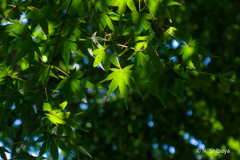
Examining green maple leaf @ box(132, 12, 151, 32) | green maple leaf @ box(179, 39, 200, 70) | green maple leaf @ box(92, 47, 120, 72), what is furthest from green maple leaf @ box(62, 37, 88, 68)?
green maple leaf @ box(179, 39, 200, 70)

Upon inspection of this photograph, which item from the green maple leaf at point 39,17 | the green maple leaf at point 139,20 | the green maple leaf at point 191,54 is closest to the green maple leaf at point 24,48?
the green maple leaf at point 39,17

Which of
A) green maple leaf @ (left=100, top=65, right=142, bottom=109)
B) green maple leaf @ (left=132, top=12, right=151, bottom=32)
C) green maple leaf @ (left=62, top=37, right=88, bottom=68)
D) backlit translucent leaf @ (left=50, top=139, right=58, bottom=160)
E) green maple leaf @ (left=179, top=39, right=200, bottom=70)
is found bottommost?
backlit translucent leaf @ (left=50, top=139, right=58, bottom=160)

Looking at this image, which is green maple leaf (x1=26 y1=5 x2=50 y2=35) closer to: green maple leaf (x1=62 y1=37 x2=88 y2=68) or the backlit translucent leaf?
green maple leaf (x1=62 y1=37 x2=88 y2=68)

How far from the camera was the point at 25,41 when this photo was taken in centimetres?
88

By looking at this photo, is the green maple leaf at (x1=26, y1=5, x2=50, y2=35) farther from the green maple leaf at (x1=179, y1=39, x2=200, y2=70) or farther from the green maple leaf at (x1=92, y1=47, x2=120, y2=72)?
the green maple leaf at (x1=179, y1=39, x2=200, y2=70)

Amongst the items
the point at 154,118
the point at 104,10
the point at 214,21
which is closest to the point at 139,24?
the point at 104,10

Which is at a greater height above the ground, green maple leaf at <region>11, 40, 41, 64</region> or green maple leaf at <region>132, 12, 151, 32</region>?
green maple leaf at <region>132, 12, 151, 32</region>

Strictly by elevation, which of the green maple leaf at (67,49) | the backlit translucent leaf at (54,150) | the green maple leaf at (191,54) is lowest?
the backlit translucent leaf at (54,150)

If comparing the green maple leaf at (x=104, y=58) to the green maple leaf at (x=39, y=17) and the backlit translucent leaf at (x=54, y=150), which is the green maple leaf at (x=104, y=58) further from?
the backlit translucent leaf at (x=54, y=150)

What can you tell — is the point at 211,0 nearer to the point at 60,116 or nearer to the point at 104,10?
the point at 104,10

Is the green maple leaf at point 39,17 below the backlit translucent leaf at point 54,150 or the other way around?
the other way around

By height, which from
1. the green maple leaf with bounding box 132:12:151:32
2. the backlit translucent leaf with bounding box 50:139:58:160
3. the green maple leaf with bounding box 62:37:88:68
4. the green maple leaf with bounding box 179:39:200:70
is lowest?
the backlit translucent leaf with bounding box 50:139:58:160

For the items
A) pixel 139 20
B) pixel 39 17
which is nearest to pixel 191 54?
pixel 139 20

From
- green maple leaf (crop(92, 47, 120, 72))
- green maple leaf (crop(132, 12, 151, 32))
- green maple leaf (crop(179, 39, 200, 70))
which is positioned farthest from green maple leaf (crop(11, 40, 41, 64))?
green maple leaf (crop(179, 39, 200, 70))
